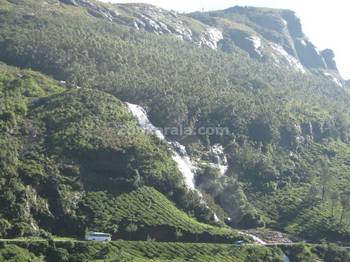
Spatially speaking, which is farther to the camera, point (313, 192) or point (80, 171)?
point (313, 192)

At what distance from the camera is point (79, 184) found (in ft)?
502

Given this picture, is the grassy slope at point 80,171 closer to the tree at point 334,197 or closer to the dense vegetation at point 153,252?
the dense vegetation at point 153,252

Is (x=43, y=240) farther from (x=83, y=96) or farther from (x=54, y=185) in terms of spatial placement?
(x=83, y=96)

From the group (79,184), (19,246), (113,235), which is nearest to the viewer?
(19,246)

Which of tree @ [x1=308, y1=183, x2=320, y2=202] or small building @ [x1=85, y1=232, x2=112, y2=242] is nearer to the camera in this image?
small building @ [x1=85, y1=232, x2=112, y2=242]

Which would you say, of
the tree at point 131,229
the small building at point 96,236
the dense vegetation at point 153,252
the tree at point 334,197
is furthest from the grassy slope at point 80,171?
the tree at point 334,197

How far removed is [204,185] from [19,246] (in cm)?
7317

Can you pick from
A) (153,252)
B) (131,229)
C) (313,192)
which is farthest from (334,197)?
(131,229)

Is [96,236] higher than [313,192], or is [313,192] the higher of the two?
[313,192]

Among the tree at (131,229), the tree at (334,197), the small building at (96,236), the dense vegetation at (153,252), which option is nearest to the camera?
the dense vegetation at (153,252)

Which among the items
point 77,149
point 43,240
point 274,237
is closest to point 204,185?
point 274,237

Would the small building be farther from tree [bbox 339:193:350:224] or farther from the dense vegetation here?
tree [bbox 339:193:350:224]

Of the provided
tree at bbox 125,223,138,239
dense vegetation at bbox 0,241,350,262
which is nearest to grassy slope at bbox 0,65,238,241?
tree at bbox 125,223,138,239

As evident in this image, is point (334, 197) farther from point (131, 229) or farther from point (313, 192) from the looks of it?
point (131, 229)
